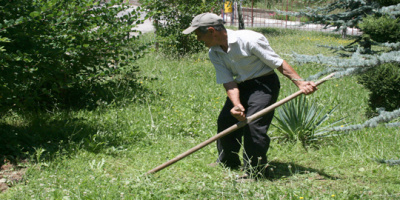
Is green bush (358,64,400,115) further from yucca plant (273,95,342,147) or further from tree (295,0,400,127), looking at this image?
yucca plant (273,95,342,147)

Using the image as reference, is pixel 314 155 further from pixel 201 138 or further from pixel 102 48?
pixel 102 48

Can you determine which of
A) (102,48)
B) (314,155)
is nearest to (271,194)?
(314,155)

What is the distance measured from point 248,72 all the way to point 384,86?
2962mm

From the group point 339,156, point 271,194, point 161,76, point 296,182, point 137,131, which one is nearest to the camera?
point 271,194

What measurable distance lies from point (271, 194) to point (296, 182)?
25.3 inches

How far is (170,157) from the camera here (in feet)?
15.6

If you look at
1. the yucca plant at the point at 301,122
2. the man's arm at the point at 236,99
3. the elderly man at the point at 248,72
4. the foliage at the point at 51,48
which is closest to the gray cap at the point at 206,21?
the elderly man at the point at 248,72

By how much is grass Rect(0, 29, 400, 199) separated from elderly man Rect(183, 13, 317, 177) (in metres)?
0.36

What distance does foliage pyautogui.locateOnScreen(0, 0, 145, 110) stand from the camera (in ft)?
14.7

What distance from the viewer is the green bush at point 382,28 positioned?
5.86m

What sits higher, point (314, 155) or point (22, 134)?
point (22, 134)

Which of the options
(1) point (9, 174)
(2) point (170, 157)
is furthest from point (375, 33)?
(1) point (9, 174)

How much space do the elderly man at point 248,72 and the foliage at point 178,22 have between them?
22.0 feet

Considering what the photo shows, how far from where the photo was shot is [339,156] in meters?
4.86
